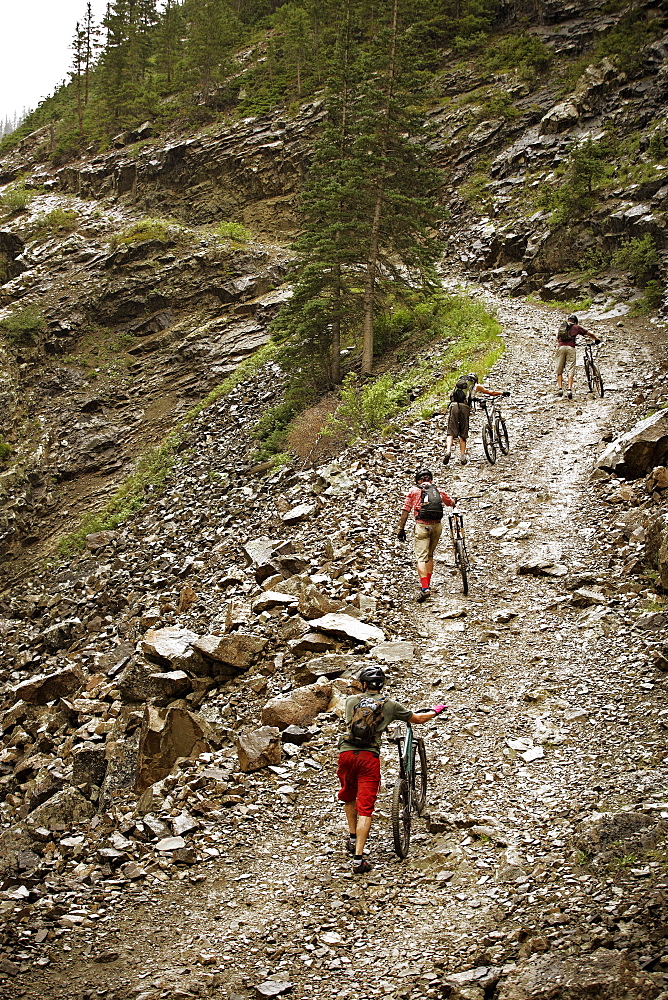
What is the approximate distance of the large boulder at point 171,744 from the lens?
9.37 metres

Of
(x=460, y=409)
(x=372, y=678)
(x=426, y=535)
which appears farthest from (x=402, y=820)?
(x=460, y=409)

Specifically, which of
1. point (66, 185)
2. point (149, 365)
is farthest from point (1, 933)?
point (66, 185)

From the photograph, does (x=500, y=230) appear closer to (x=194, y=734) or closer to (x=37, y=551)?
(x=37, y=551)

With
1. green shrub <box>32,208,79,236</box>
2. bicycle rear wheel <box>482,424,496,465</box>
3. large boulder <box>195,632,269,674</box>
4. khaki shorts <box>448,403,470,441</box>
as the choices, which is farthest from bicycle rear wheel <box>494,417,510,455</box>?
green shrub <box>32,208,79,236</box>

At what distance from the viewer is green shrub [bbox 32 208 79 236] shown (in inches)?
1708

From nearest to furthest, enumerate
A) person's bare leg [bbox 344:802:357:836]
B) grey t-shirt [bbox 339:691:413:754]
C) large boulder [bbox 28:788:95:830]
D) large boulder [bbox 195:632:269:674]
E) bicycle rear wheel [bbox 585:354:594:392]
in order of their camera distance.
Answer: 1. grey t-shirt [bbox 339:691:413:754]
2. person's bare leg [bbox 344:802:357:836]
3. large boulder [bbox 28:788:95:830]
4. large boulder [bbox 195:632:269:674]
5. bicycle rear wheel [bbox 585:354:594:392]

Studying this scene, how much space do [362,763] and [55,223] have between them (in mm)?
48036

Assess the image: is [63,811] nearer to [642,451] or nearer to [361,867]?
[361,867]

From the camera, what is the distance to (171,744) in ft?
31.0

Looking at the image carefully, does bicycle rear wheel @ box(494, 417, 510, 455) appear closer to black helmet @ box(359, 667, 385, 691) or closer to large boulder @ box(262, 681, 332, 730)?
large boulder @ box(262, 681, 332, 730)

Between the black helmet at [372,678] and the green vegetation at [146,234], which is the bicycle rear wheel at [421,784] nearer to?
the black helmet at [372,678]

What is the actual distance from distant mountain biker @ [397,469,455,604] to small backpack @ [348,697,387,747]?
16.2ft

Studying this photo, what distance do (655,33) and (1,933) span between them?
47.0 metres

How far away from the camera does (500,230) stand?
3372 cm
